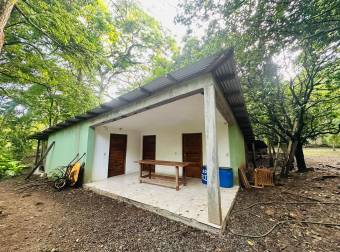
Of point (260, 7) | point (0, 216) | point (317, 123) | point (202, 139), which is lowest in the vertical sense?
point (0, 216)

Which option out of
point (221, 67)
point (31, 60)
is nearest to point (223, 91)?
point (221, 67)

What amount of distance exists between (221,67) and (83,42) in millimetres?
4342

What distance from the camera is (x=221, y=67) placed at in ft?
8.44

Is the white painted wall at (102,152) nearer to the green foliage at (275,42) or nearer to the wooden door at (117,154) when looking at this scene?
the wooden door at (117,154)

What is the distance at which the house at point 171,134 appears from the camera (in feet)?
8.75

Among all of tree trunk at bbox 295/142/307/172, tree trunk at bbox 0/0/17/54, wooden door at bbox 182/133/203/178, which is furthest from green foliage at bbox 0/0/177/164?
tree trunk at bbox 295/142/307/172

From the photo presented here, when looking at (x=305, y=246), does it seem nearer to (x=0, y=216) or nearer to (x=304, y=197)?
(x=304, y=197)

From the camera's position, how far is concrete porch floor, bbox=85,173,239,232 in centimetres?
286

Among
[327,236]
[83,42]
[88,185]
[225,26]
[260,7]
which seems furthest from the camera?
[88,185]

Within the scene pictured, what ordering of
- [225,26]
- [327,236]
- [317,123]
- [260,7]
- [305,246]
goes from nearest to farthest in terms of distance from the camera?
[305,246], [327,236], [260,7], [225,26], [317,123]

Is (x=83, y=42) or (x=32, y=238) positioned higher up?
(x=83, y=42)

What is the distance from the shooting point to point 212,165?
8.57 feet

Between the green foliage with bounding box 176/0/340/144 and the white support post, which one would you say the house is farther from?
the green foliage with bounding box 176/0/340/144

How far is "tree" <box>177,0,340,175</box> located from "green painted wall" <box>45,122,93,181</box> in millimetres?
5445
